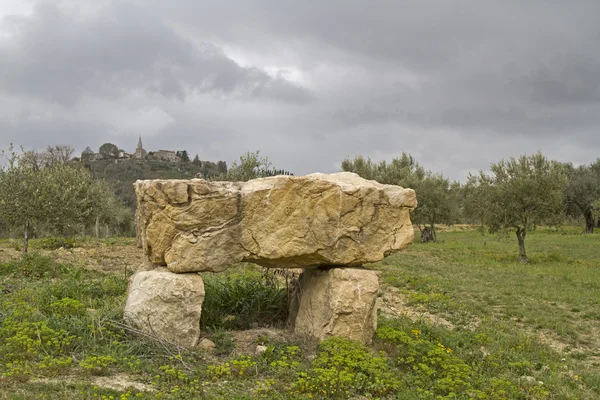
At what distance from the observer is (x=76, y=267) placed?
16656mm

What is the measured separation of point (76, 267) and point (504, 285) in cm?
1464

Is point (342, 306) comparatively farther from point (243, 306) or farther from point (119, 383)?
point (119, 383)

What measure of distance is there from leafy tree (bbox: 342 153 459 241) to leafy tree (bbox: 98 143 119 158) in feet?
206

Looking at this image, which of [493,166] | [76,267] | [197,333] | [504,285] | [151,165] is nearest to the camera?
[197,333]

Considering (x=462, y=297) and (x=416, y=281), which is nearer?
(x=462, y=297)

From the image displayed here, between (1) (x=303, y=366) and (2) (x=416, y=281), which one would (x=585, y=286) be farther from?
(1) (x=303, y=366)

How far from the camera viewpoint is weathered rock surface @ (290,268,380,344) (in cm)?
933

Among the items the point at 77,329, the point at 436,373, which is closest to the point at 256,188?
the point at 77,329

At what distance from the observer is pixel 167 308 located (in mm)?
8883

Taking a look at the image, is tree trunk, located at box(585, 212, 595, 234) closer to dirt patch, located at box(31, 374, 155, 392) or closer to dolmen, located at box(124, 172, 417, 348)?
dolmen, located at box(124, 172, 417, 348)

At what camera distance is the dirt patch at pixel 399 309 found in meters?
12.6

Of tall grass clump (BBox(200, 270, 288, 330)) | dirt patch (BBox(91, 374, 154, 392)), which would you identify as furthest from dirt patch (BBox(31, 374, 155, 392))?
tall grass clump (BBox(200, 270, 288, 330))

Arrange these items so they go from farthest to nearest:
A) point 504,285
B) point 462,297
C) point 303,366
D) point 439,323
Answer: point 504,285
point 462,297
point 439,323
point 303,366

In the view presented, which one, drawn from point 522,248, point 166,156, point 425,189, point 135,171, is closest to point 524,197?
point 522,248
